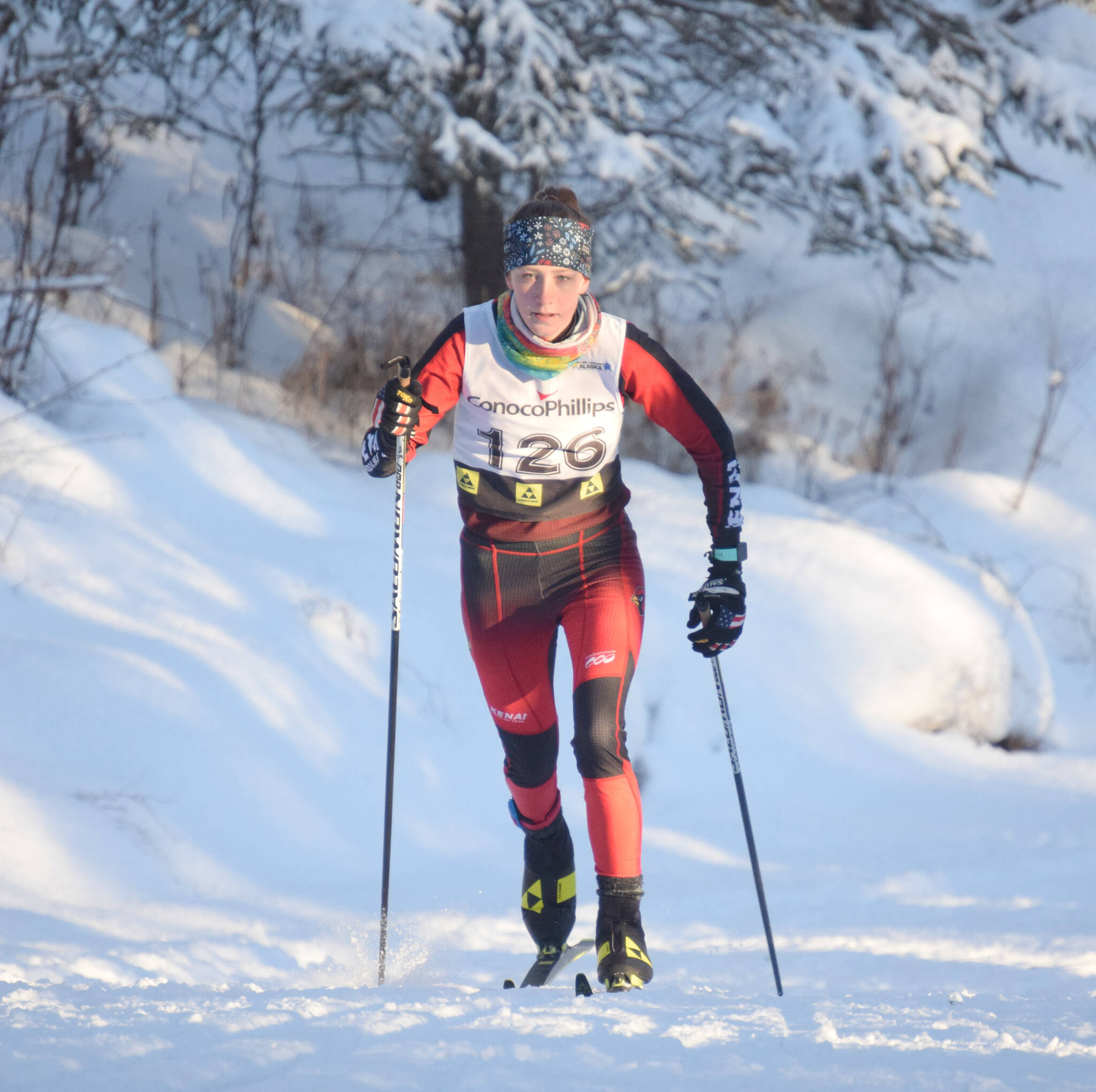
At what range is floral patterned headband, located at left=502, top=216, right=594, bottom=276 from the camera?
9.58 feet

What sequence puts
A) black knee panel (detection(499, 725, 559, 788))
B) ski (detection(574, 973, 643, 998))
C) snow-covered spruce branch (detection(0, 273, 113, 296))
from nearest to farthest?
ski (detection(574, 973, 643, 998)) < black knee panel (detection(499, 725, 559, 788)) < snow-covered spruce branch (detection(0, 273, 113, 296))

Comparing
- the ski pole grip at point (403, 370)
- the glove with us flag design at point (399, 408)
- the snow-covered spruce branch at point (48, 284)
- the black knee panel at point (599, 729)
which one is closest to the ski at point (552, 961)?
the black knee panel at point (599, 729)

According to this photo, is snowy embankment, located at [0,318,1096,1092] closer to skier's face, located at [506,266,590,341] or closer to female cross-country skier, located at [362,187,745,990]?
female cross-country skier, located at [362,187,745,990]

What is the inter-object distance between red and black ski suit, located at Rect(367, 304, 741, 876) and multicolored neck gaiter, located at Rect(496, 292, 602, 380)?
8cm

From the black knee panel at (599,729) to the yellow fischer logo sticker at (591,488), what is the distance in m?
0.54

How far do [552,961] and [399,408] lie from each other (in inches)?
68.4

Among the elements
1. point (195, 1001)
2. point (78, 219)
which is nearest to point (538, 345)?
point (195, 1001)

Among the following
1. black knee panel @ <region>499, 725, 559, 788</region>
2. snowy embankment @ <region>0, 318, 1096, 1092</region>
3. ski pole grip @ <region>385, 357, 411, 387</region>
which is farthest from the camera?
black knee panel @ <region>499, 725, 559, 788</region>

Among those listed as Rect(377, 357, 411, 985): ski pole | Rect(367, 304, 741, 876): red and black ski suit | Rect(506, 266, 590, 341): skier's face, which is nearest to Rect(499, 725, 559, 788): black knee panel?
Rect(367, 304, 741, 876): red and black ski suit

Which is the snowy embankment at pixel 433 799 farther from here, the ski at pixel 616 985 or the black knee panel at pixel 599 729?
the black knee panel at pixel 599 729

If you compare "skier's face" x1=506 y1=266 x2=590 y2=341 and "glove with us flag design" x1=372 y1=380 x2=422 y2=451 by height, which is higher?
"skier's face" x1=506 y1=266 x2=590 y2=341

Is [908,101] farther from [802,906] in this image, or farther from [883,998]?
[883,998]

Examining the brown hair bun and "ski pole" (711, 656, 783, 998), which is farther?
"ski pole" (711, 656, 783, 998)

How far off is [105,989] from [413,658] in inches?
105
